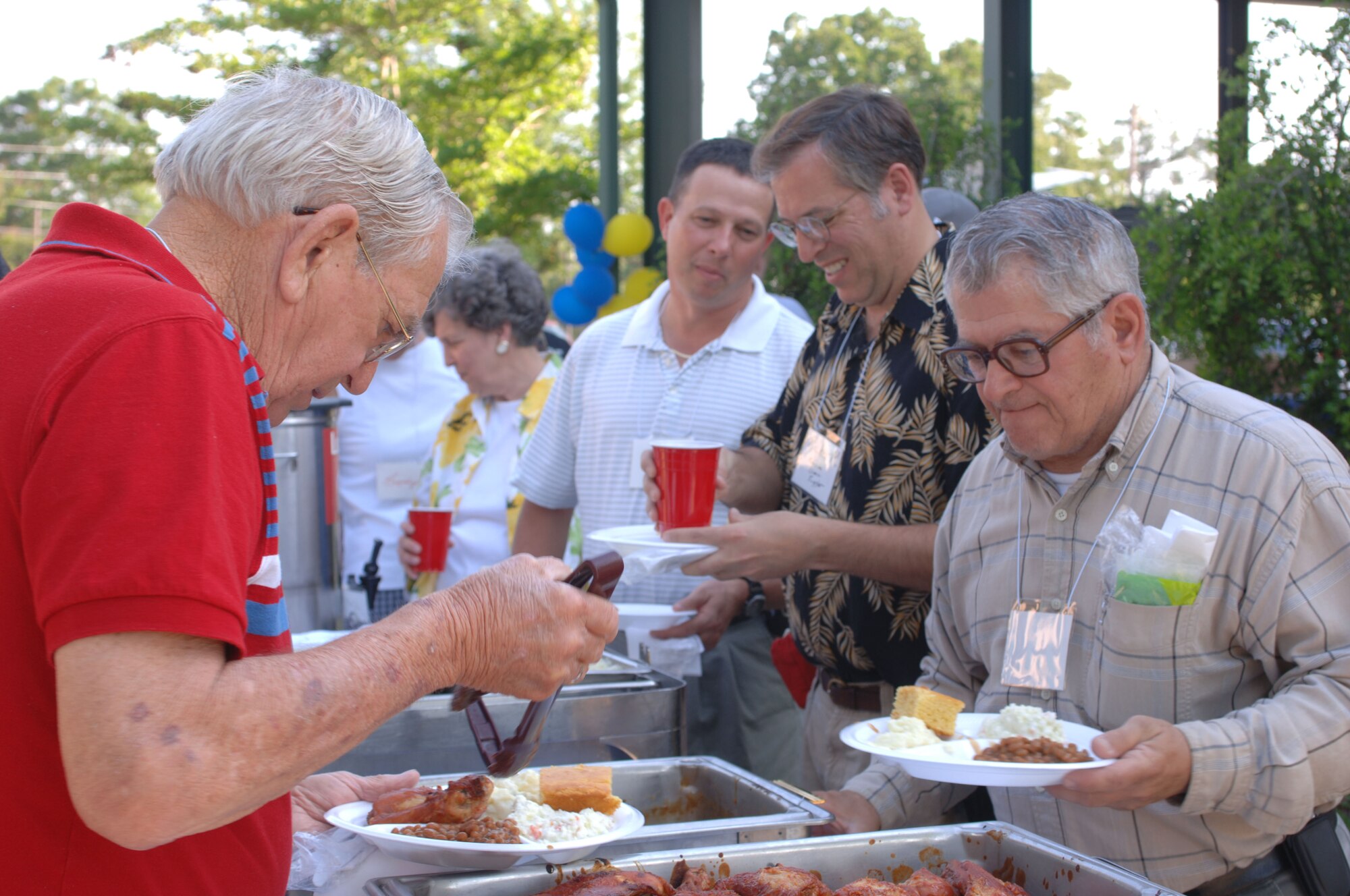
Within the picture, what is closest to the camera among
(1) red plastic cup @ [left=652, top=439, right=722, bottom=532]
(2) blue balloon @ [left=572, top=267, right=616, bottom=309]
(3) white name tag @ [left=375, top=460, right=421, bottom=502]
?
(1) red plastic cup @ [left=652, top=439, right=722, bottom=532]

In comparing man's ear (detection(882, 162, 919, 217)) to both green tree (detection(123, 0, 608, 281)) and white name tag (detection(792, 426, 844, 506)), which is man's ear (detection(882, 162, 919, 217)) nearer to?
white name tag (detection(792, 426, 844, 506))

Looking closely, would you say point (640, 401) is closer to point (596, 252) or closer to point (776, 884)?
point (776, 884)

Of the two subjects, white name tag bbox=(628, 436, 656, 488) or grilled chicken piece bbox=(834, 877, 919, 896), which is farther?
white name tag bbox=(628, 436, 656, 488)

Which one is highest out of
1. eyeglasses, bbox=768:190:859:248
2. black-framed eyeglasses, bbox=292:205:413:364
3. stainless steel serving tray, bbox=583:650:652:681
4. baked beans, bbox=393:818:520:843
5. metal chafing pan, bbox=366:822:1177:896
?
eyeglasses, bbox=768:190:859:248

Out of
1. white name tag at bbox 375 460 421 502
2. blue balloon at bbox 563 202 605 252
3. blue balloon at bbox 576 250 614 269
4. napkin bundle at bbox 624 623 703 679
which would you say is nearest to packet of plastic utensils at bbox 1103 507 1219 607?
napkin bundle at bbox 624 623 703 679

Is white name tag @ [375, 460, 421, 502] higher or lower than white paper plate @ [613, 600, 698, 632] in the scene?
lower

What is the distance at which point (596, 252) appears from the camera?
24.3 ft

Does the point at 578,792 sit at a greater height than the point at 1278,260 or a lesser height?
lesser

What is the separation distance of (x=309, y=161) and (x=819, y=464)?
1705 millimetres

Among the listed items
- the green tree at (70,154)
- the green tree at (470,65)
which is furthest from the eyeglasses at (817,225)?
the green tree at (70,154)

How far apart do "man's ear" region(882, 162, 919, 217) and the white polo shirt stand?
873 millimetres

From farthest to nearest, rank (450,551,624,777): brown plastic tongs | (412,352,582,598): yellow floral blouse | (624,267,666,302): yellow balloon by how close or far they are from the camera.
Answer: (624,267,666,302): yellow balloon < (412,352,582,598): yellow floral blouse < (450,551,624,777): brown plastic tongs

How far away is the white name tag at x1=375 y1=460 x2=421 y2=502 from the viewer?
5.09 meters

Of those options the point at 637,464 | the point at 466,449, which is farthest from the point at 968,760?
the point at 466,449
